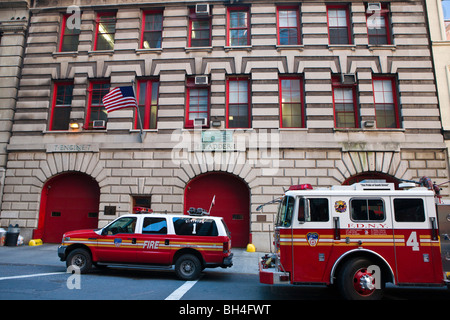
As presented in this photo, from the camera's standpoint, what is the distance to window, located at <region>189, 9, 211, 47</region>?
17.0 m

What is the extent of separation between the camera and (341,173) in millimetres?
14688

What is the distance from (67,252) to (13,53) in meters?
13.6

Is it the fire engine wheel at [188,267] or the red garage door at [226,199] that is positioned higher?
the red garage door at [226,199]

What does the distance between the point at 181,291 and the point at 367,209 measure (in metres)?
4.87

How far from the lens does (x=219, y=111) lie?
15.6 metres

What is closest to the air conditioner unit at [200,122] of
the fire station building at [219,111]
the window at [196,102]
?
the fire station building at [219,111]

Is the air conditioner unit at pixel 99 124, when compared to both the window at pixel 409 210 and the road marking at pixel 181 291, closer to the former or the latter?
the road marking at pixel 181 291

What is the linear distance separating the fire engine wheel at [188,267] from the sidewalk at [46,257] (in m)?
1.98

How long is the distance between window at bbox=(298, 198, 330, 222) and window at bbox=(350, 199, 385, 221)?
0.60 metres

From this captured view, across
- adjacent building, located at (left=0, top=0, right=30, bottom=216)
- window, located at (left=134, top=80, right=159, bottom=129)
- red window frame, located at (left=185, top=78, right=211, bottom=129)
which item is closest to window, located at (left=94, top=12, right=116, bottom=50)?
window, located at (left=134, top=80, right=159, bottom=129)

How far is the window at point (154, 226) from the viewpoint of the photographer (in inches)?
371

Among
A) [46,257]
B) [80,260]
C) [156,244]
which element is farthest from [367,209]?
[46,257]
